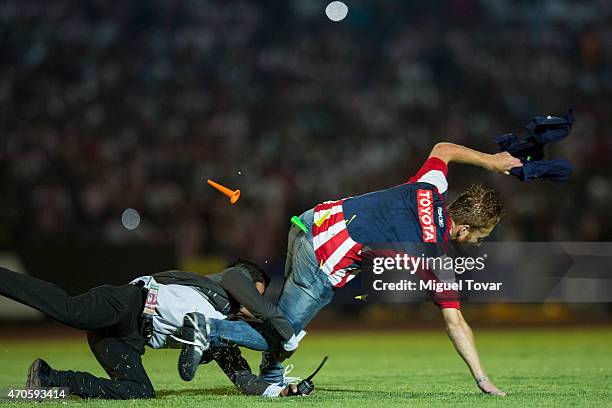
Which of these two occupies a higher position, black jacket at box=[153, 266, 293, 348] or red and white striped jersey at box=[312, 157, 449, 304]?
red and white striped jersey at box=[312, 157, 449, 304]

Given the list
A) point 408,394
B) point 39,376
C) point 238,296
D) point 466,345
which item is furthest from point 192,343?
point 466,345

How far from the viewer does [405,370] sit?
9.12 meters

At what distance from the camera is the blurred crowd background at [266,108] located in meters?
15.9

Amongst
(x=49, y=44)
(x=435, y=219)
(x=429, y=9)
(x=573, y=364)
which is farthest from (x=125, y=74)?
(x=435, y=219)

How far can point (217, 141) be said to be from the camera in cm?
1795

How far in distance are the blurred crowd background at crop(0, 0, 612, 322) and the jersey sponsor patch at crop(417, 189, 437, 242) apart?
8.74 m

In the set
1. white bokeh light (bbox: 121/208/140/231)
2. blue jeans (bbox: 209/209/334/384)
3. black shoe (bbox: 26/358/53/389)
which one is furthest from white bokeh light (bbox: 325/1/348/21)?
black shoe (bbox: 26/358/53/389)

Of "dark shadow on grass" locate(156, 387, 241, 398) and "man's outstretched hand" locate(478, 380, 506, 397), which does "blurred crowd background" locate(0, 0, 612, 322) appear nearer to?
"dark shadow on grass" locate(156, 387, 241, 398)

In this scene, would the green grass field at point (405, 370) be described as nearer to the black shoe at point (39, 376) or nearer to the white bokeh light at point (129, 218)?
the black shoe at point (39, 376)

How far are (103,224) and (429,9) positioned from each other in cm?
955

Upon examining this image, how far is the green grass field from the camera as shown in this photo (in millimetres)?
6488

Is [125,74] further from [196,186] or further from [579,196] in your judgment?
[579,196]

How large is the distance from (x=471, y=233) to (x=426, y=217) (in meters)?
0.34

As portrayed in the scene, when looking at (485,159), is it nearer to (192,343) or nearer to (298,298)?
(298,298)
